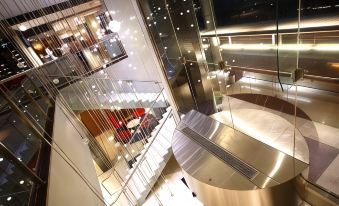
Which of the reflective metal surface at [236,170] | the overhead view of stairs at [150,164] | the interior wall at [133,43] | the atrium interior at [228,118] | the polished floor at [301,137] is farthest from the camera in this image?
the interior wall at [133,43]

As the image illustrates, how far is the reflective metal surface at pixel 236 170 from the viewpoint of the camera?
1.41 meters

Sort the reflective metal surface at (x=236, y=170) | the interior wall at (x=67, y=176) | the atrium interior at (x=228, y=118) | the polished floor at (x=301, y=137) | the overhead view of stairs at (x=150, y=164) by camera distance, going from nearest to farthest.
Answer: the reflective metal surface at (x=236, y=170), the atrium interior at (x=228, y=118), the polished floor at (x=301, y=137), the interior wall at (x=67, y=176), the overhead view of stairs at (x=150, y=164)

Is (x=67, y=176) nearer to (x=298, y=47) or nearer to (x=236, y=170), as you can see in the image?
(x=236, y=170)

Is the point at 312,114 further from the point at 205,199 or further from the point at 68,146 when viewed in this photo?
the point at 68,146

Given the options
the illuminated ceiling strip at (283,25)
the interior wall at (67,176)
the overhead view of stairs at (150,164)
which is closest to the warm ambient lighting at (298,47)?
the illuminated ceiling strip at (283,25)

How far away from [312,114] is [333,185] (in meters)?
0.59

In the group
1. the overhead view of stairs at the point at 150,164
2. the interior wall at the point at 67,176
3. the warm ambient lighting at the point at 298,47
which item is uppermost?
the warm ambient lighting at the point at 298,47

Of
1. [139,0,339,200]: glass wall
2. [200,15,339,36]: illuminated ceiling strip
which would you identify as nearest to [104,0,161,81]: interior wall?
[139,0,339,200]: glass wall

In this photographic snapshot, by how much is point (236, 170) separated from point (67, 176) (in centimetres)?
248

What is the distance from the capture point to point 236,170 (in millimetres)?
1563

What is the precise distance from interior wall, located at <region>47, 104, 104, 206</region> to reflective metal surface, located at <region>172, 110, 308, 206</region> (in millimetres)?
1555

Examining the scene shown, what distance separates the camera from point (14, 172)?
2.46 metres

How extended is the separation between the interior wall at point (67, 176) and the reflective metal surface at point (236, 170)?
1.55 meters

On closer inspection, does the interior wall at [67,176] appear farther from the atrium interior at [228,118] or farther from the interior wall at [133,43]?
the interior wall at [133,43]
